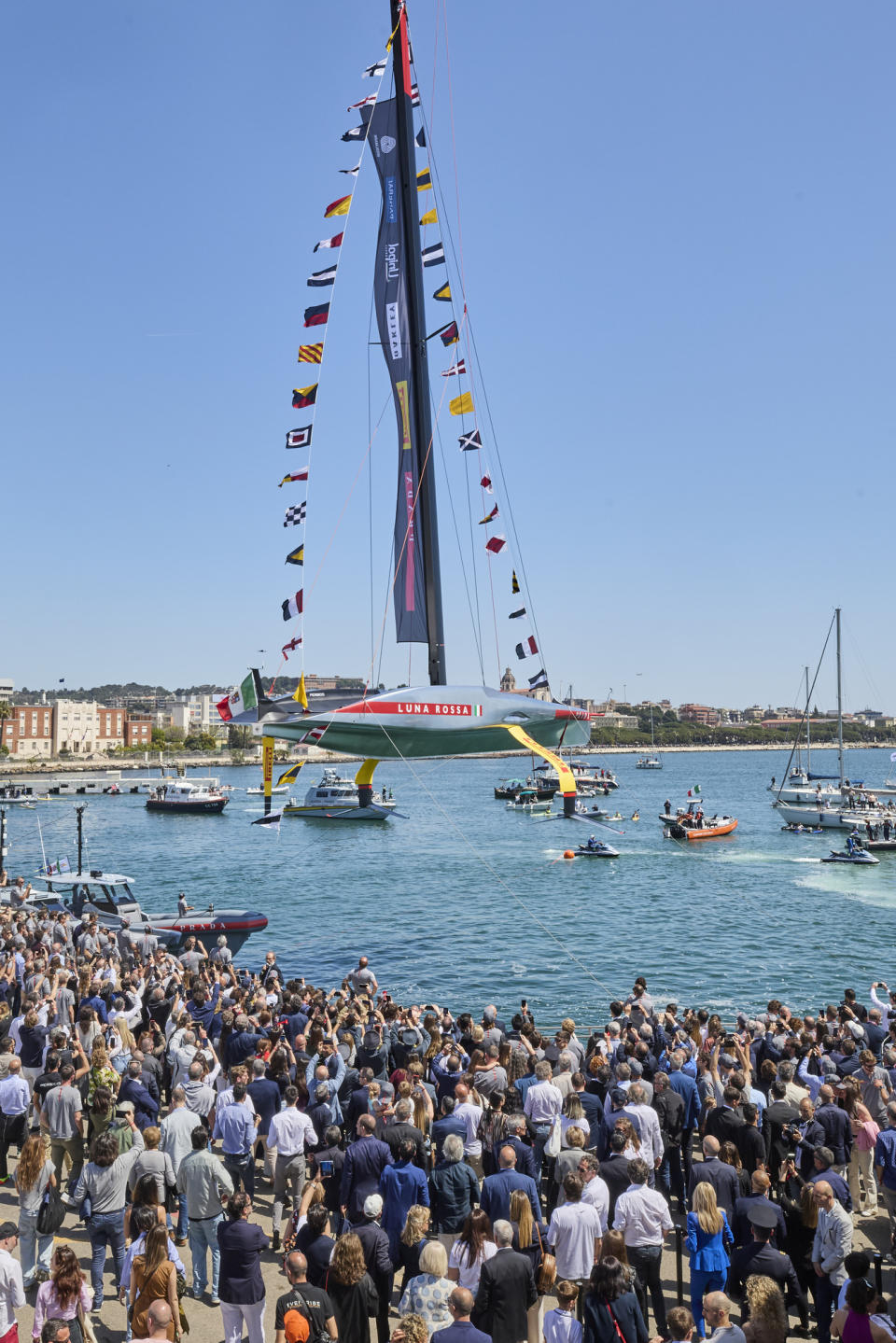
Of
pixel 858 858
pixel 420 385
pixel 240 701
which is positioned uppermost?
pixel 420 385

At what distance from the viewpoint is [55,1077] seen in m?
9.41

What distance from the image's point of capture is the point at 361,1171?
7562 millimetres

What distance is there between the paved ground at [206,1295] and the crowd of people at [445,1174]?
7 centimetres

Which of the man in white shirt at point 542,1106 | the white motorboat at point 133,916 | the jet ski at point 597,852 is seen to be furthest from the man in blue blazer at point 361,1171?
the jet ski at point 597,852

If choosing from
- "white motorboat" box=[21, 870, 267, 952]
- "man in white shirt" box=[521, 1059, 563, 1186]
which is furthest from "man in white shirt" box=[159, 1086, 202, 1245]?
"white motorboat" box=[21, 870, 267, 952]

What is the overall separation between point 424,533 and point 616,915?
29.3 metres

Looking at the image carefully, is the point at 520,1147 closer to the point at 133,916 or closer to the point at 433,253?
the point at 433,253

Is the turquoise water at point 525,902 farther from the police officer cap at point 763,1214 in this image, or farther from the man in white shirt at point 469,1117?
the police officer cap at point 763,1214

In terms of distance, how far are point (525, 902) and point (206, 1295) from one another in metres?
36.8

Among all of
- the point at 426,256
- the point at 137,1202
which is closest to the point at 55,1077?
the point at 137,1202

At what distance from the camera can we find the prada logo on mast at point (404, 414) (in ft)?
41.7

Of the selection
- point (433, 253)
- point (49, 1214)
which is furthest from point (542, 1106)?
point (433, 253)

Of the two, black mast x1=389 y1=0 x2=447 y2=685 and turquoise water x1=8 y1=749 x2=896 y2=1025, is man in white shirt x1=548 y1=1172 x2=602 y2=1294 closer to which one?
black mast x1=389 y1=0 x2=447 y2=685

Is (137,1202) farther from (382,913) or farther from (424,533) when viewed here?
(382,913)
